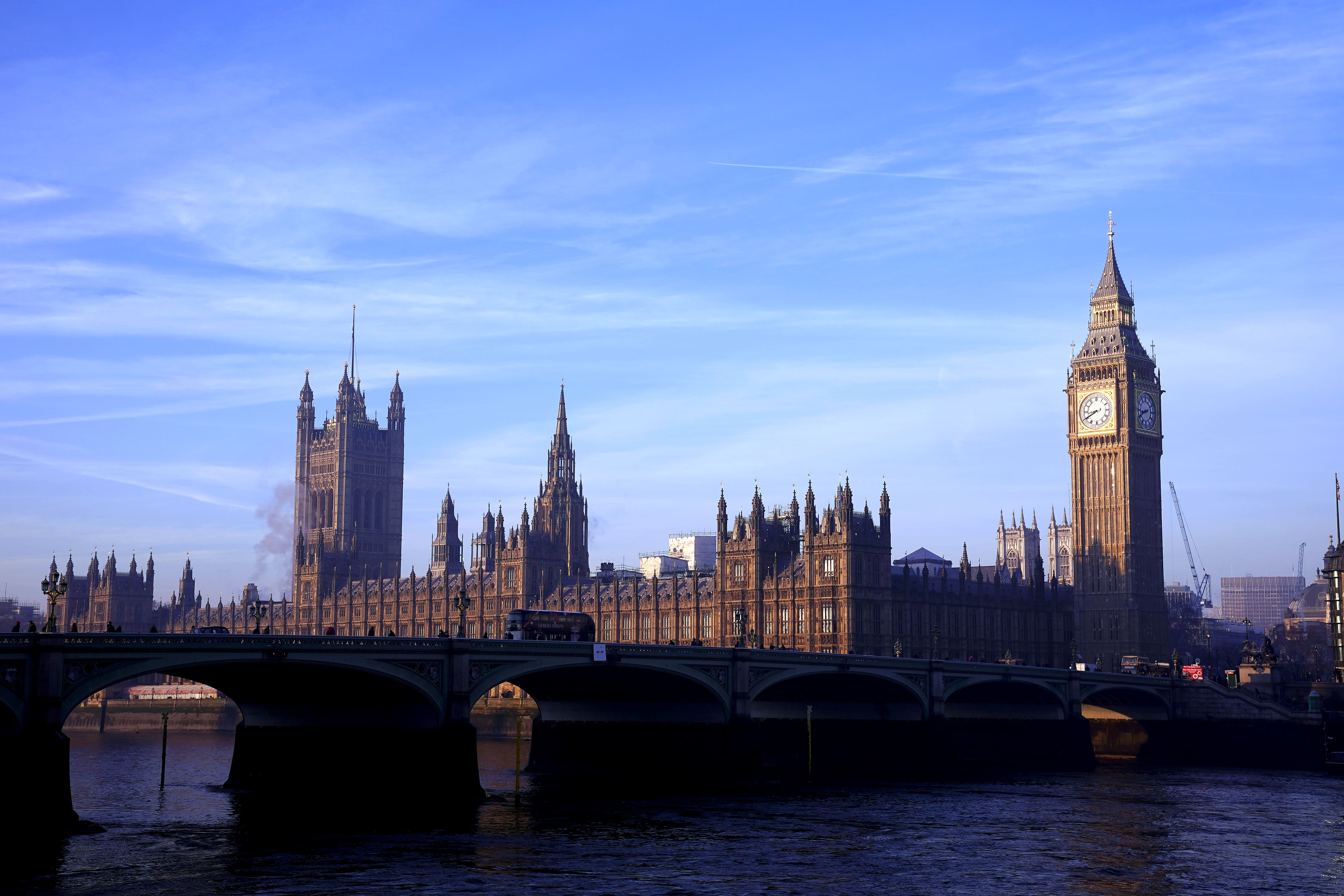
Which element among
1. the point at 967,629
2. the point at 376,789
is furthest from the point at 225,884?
the point at 967,629

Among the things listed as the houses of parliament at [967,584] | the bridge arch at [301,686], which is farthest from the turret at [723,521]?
the bridge arch at [301,686]

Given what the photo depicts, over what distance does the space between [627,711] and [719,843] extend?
3746 cm

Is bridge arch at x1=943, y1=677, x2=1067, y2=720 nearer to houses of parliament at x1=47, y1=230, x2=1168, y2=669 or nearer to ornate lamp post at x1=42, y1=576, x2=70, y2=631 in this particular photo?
houses of parliament at x1=47, y1=230, x2=1168, y2=669

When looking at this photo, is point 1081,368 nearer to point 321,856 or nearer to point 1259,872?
point 1259,872

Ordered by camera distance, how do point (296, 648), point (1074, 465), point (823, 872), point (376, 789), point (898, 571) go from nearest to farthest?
point (823, 872) → point (296, 648) → point (376, 789) → point (1074, 465) → point (898, 571)

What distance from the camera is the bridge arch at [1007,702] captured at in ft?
403

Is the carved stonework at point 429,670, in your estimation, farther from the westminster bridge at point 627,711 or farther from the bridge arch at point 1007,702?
the bridge arch at point 1007,702

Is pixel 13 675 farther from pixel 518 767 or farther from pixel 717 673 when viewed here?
pixel 717 673

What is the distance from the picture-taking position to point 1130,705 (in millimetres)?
136250

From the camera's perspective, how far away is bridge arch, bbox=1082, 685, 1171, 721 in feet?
433

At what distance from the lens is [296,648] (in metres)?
69.9

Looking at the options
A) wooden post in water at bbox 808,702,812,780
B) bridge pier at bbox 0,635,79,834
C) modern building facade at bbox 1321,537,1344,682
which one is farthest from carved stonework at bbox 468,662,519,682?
modern building facade at bbox 1321,537,1344,682

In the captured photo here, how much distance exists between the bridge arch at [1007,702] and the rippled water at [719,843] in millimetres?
28921

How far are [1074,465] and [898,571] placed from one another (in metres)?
27.9
